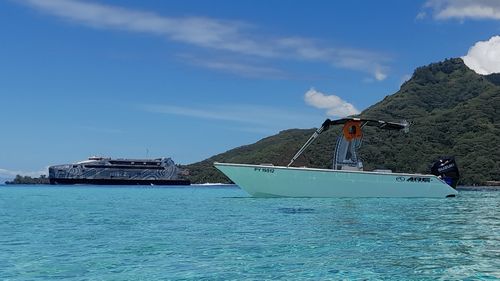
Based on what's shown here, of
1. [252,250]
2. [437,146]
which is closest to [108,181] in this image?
[437,146]

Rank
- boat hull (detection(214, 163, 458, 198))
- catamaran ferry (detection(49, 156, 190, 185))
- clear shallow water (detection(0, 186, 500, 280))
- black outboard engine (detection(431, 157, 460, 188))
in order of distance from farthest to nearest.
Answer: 1. catamaran ferry (detection(49, 156, 190, 185))
2. black outboard engine (detection(431, 157, 460, 188))
3. boat hull (detection(214, 163, 458, 198))
4. clear shallow water (detection(0, 186, 500, 280))

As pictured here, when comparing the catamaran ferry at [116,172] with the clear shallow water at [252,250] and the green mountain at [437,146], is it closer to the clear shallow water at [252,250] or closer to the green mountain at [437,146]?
the green mountain at [437,146]

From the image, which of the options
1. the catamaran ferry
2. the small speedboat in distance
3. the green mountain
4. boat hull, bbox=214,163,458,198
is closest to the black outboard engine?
the small speedboat in distance

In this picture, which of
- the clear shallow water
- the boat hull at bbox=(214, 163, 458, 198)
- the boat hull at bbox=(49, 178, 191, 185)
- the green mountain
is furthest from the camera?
the boat hull at bbox=(49, 178, 191, 185)

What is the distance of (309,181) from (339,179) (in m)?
2.14

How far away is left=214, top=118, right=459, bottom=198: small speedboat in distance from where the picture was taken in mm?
37000

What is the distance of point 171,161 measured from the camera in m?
164

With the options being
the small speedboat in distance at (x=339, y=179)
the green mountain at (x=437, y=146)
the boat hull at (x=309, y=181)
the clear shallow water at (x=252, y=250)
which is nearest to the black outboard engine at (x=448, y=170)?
the small speedboat in distance at (x=339, y=179)

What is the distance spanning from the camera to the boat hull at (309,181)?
36938mm

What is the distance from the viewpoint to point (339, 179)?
37250 millimetres

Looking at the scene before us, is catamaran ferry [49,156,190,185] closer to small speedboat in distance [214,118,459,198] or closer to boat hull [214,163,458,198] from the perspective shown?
small speedboat in distance [214,118,459,198]

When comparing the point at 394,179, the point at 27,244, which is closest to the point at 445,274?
the point at 27,244

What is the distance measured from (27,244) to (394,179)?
30151 millimetres

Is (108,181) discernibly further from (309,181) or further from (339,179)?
(339,179)
